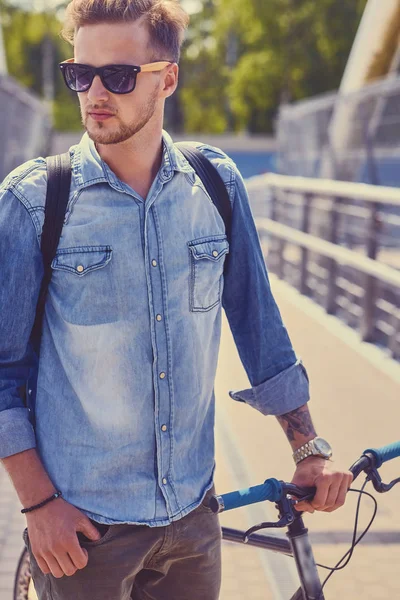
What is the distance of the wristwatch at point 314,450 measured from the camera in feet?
7.72

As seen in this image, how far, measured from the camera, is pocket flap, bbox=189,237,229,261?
7.32ft

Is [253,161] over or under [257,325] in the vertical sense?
under

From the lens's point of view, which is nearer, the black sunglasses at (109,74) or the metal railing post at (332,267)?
the black sunglasses at (109,74)

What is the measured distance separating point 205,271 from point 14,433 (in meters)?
0.53

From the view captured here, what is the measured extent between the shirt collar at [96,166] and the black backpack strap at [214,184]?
0.07 m

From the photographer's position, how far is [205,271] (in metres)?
2.25

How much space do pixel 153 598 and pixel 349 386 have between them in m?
5.23

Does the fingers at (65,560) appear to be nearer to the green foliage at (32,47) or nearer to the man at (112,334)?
the man at (112,334)

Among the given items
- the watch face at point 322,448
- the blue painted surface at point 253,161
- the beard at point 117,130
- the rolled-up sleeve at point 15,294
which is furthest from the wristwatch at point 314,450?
the blue painted surface at point 253,161

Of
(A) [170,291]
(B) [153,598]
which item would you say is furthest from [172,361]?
(B) [153,598]

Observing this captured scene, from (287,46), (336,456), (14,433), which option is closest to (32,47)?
(287,46)

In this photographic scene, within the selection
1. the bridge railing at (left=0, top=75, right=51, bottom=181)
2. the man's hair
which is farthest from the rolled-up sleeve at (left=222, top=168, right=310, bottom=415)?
the bridge railing at (left=0, top=75, right=51, bottom=181)

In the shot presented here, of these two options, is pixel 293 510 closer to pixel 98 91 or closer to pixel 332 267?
pixel 98 91

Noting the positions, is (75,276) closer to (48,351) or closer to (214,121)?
(48,351)
